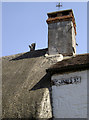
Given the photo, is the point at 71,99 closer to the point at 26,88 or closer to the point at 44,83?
the point at 44,83

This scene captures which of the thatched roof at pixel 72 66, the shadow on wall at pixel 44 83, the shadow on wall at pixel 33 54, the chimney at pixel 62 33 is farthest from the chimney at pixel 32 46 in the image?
the thatched roof at pixel 72 66

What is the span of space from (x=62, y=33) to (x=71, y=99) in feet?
15.3

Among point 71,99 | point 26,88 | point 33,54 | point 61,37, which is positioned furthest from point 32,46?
point 71,99

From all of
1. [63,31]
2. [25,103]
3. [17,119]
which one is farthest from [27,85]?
[63,31]

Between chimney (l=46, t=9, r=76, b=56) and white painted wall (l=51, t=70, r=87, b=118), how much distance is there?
9.93 feet

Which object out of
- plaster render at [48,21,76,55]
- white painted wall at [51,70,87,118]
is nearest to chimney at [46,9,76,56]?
plaster render at [48,21,76,55]

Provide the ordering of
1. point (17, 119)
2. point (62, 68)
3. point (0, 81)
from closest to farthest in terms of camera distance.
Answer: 1. point (17, 119)
2. point (62, 68)
3. point (0, 81)

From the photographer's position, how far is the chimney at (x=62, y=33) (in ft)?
40.7

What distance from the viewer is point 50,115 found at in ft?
29.6

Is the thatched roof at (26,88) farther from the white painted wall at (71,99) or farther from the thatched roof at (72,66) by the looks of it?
the thatched roof at (72,66)

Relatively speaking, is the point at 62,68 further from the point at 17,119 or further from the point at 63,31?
the point at 63,31

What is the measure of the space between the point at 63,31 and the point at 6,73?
11.8ft

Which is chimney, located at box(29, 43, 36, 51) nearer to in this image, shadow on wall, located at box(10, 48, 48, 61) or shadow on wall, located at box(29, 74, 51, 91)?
shadow on wall, located at box(10, 48, 48, 61)

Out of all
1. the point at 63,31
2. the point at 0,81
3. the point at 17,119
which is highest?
the point at 63,31
